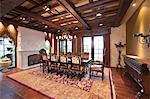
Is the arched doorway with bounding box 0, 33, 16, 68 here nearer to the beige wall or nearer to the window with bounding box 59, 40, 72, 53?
the window with bounding box 59, 40, 72, 53

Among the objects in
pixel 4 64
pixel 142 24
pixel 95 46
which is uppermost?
pixel 142 24

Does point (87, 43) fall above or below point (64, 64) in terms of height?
above

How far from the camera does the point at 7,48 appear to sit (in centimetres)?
778

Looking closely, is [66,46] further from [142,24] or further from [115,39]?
[142,24]

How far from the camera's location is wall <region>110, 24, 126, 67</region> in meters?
8.52

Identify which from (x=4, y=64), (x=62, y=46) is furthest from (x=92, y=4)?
(x=62, y=46)

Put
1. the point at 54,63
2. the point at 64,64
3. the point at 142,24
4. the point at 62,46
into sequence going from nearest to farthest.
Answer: the point at 142,24
the point at 64,64
the point at 54,63
the point at 62,46

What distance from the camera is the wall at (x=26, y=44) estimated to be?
8.06 meters

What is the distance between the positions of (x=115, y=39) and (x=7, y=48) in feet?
22.9

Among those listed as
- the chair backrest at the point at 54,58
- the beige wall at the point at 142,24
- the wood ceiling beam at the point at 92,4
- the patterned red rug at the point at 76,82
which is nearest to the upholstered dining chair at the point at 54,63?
the chair backrest at the point at 54,58

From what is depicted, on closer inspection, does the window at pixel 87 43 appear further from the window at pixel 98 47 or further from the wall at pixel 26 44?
the wall at pixel 26 44

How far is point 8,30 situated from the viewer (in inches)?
297

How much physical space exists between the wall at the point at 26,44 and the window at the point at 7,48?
361mm

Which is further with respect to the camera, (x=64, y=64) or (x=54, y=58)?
(x=54, y=58)
